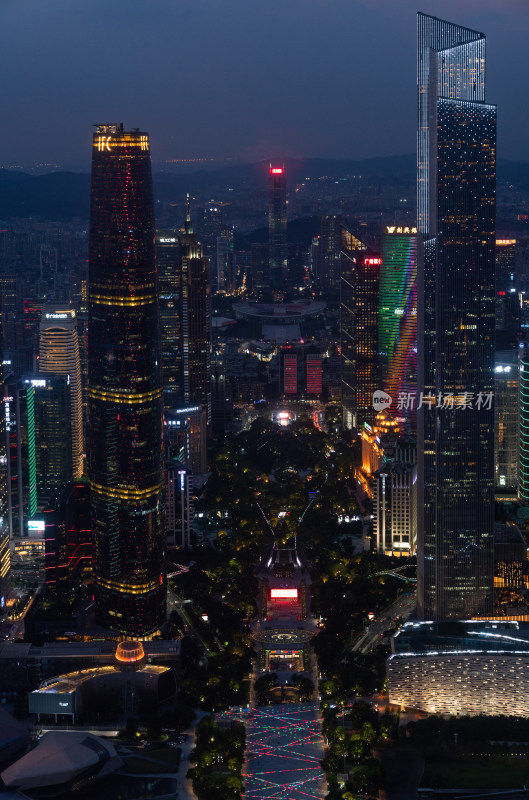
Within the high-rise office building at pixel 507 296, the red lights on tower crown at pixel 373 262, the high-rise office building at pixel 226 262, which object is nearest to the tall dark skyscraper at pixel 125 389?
the high-rise office building at pixel 507 296

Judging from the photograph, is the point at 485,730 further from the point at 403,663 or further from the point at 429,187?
the point at 429,187

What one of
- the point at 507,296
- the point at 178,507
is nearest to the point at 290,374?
the point at 507,296

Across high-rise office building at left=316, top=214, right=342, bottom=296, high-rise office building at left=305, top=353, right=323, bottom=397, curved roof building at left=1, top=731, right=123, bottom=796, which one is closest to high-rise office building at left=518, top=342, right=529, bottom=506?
curved roof building at left=1, top=731, right=123, bottom=796

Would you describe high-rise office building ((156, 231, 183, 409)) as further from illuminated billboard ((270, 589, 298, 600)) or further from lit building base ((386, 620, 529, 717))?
lit building base ((386, 620, 529, 717))

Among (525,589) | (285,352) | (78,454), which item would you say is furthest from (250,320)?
(525,589)

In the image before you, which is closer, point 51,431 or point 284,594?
point 284,594

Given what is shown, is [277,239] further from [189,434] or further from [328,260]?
[189,434]
